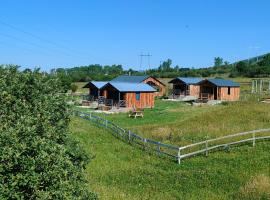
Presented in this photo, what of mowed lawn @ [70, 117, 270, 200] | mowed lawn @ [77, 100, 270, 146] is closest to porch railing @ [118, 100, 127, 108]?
mowed lawn @ [77, 100, 270, 146]

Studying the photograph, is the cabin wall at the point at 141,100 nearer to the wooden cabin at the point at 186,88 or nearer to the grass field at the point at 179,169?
the wooden cabin at the point at 186,88

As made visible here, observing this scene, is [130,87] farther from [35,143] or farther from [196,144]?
[35,143]

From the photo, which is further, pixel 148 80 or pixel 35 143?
pixel 148 80

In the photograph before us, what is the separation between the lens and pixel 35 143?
7992mm

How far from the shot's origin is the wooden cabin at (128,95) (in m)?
52.8

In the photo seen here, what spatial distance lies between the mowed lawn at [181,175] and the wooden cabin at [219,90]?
37.7 meters

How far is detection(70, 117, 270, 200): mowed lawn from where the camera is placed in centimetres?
1762

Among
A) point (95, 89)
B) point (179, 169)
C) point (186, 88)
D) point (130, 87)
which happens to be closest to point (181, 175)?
point (179, 169)

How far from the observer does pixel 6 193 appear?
7453 mm

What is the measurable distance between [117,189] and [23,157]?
11230mm

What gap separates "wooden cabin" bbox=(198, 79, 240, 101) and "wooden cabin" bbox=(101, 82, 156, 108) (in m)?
10.8

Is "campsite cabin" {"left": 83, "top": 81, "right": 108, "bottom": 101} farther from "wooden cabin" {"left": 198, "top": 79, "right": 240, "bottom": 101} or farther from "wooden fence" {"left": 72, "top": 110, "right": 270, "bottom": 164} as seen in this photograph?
"wooden fence" {"left": 72, "top": 110, "right": 270, "bottom": 164}

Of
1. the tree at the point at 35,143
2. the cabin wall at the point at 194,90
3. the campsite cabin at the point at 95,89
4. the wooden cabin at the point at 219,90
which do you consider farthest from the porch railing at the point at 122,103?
the tree at the point at 35,143

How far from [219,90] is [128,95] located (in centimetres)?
1635
